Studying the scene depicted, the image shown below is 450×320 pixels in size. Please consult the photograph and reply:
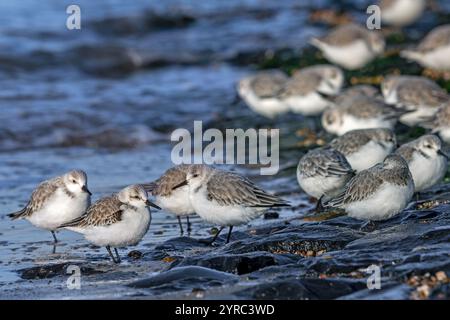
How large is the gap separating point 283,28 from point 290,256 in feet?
55.8

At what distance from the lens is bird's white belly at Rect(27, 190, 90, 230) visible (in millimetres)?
9078

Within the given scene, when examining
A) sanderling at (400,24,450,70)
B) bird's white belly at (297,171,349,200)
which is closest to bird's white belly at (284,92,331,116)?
sanderling at (400,24,450,70)

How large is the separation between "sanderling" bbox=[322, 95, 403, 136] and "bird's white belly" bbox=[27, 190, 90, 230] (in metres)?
4.47

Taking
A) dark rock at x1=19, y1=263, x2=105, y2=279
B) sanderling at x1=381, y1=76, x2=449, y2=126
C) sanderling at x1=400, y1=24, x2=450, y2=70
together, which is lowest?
dark rock at x1=19, y1=263, x2=105, y2=279

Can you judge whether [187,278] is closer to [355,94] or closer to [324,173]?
[324,173]

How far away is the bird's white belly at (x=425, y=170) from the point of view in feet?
31.4

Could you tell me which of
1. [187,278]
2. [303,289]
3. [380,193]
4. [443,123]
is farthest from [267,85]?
[303,289]

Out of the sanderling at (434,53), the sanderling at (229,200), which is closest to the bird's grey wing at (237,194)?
the sanderling at (229,200)

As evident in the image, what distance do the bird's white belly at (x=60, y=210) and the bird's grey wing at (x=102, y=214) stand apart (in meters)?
0.36

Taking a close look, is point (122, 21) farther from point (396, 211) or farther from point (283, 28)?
point (396, 211)

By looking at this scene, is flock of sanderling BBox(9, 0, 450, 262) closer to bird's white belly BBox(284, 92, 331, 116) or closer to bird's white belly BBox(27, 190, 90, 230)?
bird's white belly BBox(27, 190, 90, 230)

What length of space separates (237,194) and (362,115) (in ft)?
12.8

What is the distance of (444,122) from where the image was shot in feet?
37.0

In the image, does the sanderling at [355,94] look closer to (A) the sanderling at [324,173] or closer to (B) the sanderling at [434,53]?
(B) the sanderling at [434,53]
